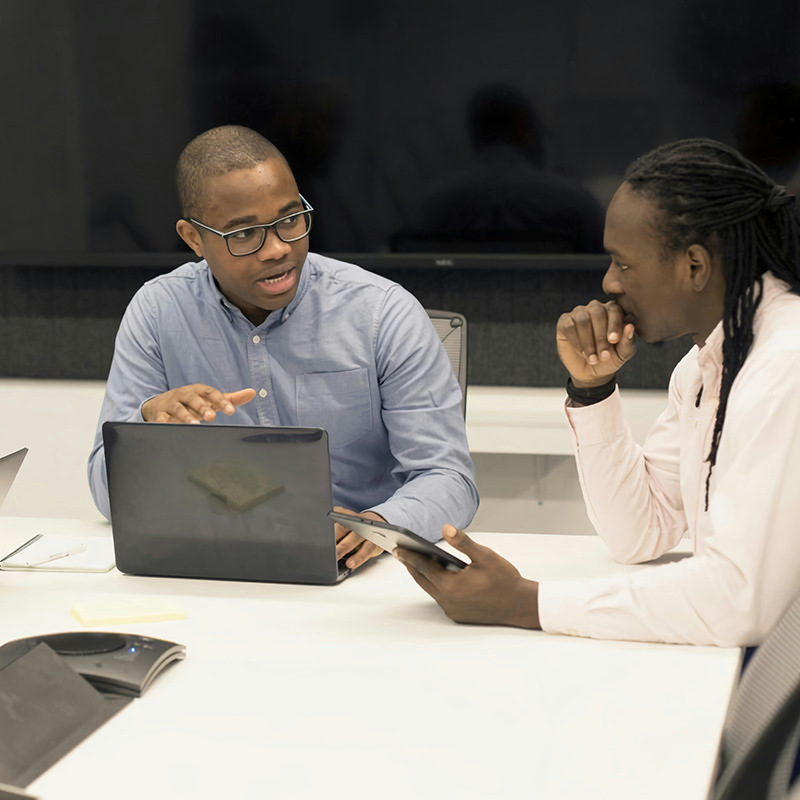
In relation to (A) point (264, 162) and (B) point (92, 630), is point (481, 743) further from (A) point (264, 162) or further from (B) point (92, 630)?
(A) point (264, 162)

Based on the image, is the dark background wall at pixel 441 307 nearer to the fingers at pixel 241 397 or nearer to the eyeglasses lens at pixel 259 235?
the eyeglasses lens at pixel 259 235

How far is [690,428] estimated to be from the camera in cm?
128

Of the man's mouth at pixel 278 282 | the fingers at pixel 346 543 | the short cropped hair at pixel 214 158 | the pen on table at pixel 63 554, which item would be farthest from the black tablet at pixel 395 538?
the short cropped hair at pixel 214 158

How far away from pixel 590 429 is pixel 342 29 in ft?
5.86

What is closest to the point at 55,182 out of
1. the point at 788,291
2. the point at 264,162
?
the point at 264,162

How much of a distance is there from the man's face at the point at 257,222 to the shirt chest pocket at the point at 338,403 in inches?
6.1

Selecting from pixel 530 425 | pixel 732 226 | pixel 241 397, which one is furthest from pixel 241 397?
pixel 530 425

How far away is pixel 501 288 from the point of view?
2.87 metres

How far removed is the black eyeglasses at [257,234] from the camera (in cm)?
156

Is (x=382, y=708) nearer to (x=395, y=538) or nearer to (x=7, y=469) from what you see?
(x=395, y=538)

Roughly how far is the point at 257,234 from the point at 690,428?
0.74m

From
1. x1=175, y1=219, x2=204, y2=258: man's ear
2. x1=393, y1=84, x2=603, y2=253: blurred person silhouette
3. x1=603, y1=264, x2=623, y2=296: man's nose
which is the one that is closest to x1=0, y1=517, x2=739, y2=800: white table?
x1=603, y1=264, x2=623, y2=296: man's nose

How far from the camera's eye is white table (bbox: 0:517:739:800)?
2.57ft

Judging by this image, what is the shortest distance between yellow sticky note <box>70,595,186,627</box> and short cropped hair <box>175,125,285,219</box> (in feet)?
2.31
